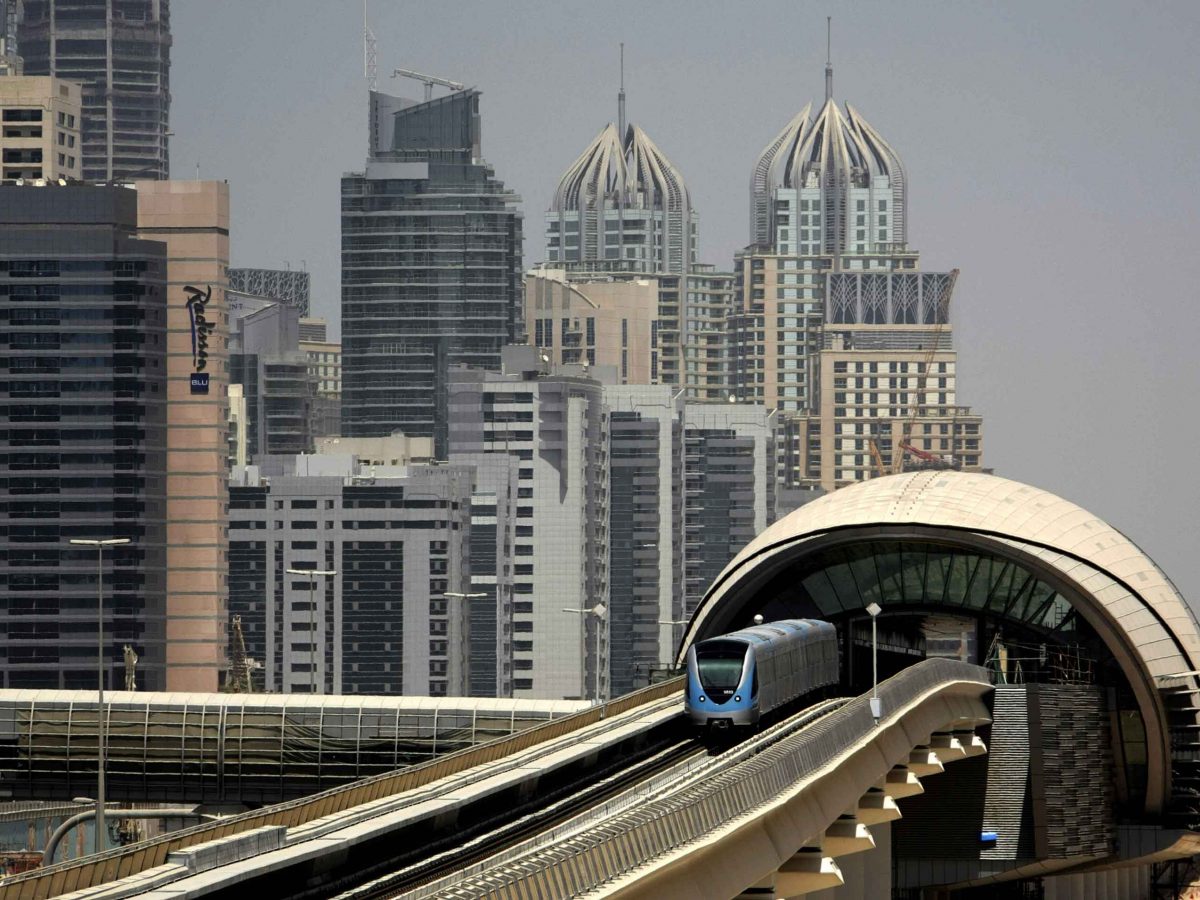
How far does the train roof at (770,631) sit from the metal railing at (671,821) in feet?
20.6

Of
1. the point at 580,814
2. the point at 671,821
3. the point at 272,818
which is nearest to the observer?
the point at 671,821

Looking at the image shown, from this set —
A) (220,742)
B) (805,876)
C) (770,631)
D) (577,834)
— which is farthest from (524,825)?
(220,742)

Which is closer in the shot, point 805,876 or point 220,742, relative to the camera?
point 805,876

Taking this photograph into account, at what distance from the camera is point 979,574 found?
8000 cm

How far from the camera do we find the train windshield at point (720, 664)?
57.7 metres

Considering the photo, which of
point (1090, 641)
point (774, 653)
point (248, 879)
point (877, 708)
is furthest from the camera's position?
point (1090, 641)

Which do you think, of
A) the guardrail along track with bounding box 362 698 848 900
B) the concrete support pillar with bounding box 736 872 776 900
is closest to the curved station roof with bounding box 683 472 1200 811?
the guardrail along track with bounding box 362 698 848 900

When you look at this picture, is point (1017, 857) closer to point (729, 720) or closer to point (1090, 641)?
point (1090, 641)

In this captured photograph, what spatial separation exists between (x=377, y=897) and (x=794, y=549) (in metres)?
46.5

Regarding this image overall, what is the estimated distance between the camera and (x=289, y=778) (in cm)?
7338

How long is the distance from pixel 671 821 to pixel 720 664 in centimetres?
2489

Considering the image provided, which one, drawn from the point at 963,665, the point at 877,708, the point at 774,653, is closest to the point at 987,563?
the point at 963,665

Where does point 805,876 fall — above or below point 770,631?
below

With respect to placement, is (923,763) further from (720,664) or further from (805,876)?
(805,876)
